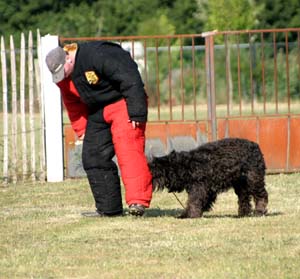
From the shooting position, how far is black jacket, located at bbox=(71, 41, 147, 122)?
1123 centimetres

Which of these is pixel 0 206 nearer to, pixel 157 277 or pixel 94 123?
pixel 94 123

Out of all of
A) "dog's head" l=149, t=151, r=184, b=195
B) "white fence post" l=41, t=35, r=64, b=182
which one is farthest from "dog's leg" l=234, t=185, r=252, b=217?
"white fence post" l=41, t=35, r=64, b=182

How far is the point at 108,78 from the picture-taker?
1133cm

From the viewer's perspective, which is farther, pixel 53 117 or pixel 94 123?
pixel 53 117

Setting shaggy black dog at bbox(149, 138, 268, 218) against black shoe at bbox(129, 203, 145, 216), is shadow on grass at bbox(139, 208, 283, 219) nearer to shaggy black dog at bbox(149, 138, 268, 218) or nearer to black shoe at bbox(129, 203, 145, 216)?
shaggy black dog at bbox(149, 138, 268, 218)

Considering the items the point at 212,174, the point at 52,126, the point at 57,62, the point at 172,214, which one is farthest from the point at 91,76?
the point at 52,126

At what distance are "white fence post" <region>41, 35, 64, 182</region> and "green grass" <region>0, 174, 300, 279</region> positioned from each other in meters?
2.46

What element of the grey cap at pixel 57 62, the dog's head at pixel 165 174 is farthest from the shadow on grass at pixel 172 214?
the grey cap at pixel 57 62

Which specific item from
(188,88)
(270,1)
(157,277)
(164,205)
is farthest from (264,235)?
(270,1)

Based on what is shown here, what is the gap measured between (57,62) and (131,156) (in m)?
1.17

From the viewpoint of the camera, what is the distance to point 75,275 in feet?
27.4

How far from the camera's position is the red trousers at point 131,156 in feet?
37.5

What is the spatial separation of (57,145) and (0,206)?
2787 mm

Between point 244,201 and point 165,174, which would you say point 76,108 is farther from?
point 244,201
